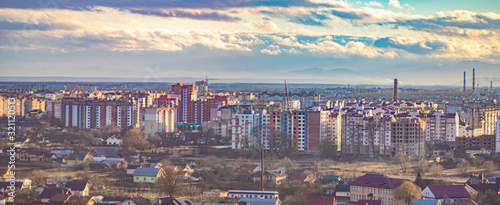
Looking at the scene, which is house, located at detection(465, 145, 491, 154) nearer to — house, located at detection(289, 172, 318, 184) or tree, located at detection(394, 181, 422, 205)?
house, located at detection(289, 172, 318, 184)

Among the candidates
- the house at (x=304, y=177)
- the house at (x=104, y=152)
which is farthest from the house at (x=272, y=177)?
the house at (x=104, y=152)

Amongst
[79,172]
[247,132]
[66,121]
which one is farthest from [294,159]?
[66,121]

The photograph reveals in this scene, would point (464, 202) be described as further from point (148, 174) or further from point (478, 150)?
point (478, 150)

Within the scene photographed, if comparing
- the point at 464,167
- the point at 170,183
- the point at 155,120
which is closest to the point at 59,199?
the point at 170,183

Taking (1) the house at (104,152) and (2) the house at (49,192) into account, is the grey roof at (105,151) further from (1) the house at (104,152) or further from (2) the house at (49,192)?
(2) the house at (49,192)

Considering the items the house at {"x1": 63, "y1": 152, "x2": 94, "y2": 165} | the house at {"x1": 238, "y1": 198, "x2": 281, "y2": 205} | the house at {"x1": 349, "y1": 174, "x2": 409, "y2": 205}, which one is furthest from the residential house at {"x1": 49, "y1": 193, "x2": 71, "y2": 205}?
the house at {"x1": 63, "y1": 152, "x2": 94, "y2": 165}

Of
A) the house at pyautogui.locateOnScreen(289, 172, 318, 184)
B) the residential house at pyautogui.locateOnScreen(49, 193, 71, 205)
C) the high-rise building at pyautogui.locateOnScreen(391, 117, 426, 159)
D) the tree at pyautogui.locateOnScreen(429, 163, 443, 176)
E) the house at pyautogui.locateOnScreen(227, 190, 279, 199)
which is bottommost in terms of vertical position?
the tree at pyautogui.locateOnScreen(429, 163, 443, 176)

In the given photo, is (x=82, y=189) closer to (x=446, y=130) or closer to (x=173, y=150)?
(x=173, y=150)

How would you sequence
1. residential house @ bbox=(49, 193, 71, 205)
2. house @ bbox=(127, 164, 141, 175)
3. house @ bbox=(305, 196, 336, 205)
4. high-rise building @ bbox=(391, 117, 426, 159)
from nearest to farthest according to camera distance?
residential house @ bbox=(49, 193, 71, 205)
house @ bbox=(305, 196, 336, 205)
house @ bbox=(127, 164, 141, 175)
high-rise building @ bbox=(391, 117, 426, 159)
